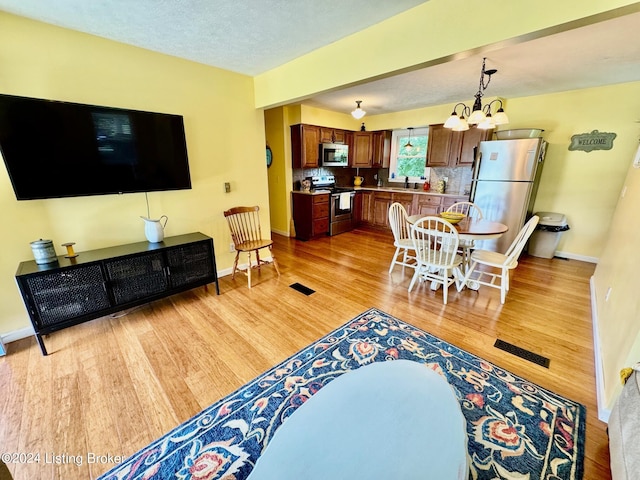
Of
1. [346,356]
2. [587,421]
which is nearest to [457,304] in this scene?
[587,421]

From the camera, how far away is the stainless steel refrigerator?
12.0 feet

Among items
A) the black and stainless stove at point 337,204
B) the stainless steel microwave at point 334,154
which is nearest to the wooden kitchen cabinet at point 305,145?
the stainless steel microwave at point 334,154

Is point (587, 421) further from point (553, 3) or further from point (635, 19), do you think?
point (635, 19)

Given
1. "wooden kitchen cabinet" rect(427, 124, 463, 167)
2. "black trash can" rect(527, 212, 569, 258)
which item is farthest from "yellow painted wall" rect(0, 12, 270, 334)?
"black trash can" rect(527, 212, 569, 258)

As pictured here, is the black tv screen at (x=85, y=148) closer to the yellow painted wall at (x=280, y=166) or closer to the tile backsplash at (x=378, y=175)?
the yellow painted wall at (x=280, y=166)

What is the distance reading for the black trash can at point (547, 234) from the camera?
3844mm

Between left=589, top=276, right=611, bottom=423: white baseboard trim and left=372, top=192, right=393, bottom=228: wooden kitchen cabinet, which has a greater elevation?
left=372, top=192, right=393, bottom=228: wooden kitchen cabinet

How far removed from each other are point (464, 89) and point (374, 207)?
103 inches

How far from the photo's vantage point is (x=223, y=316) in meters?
2.54

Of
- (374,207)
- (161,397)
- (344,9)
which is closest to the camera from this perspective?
(161,397)

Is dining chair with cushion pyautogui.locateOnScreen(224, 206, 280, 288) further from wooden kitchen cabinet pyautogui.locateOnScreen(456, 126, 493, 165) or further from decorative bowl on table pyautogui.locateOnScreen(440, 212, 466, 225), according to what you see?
wooden kitchen cabinet pyautogui.locateOnScreen(456, 126, 493, 165)

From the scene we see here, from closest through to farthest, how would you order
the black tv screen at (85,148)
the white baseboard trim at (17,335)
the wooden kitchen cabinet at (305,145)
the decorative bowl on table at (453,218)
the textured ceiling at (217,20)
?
the textured ceiling at (217,20) → the black tv screen at (85,148) → the white baseboard trim at (17,335) → the decorative bowl on table at (453,218) → the wooden kitchen cabinet at (305,145)

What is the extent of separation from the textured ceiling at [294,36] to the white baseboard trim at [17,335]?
8.00 ft

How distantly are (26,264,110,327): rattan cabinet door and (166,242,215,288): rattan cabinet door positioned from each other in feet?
1.82
